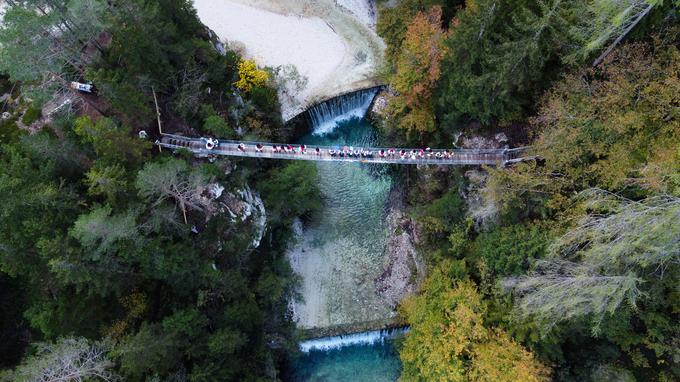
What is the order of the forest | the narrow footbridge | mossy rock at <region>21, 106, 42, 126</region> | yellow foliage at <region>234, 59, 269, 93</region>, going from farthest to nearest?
1. yellow foliage at <region>234, 59, 269, 93</region>
2. the narrow footbridge
3. mossy rock at <region>21, 106, 42, 126</region>
4. the forest

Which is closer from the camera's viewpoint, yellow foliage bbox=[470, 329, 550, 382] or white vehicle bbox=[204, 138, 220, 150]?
yellow foliage bbox=[470, 329, 550, 382]

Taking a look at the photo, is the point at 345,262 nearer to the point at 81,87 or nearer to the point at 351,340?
the point at 351,340

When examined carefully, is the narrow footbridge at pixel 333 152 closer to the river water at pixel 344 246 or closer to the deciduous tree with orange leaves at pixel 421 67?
Answer: the deciduous tree with orange leaves at pixel 421 67

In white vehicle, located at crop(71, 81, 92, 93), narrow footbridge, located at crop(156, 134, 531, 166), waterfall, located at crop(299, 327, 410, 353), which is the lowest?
waterfall, located at crop(299, 327, 410, 353)

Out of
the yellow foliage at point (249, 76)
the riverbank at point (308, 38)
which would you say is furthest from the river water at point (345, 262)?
the yellow foliage at point (249, 76)

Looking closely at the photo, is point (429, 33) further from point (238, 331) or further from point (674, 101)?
point (238, 331)

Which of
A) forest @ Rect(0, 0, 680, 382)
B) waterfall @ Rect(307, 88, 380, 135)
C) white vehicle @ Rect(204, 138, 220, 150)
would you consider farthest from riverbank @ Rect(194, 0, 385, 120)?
white vehicle @ Rect(204, 138, 220, 150)

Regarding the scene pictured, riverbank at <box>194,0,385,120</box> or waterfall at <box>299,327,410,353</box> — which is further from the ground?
riverbank at <box>194,0,385,120</box>

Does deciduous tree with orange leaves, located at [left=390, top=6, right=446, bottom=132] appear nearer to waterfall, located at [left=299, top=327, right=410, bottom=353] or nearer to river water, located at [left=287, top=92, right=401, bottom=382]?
river water, located at [left=287, top=92, right=401, bottom=382]
